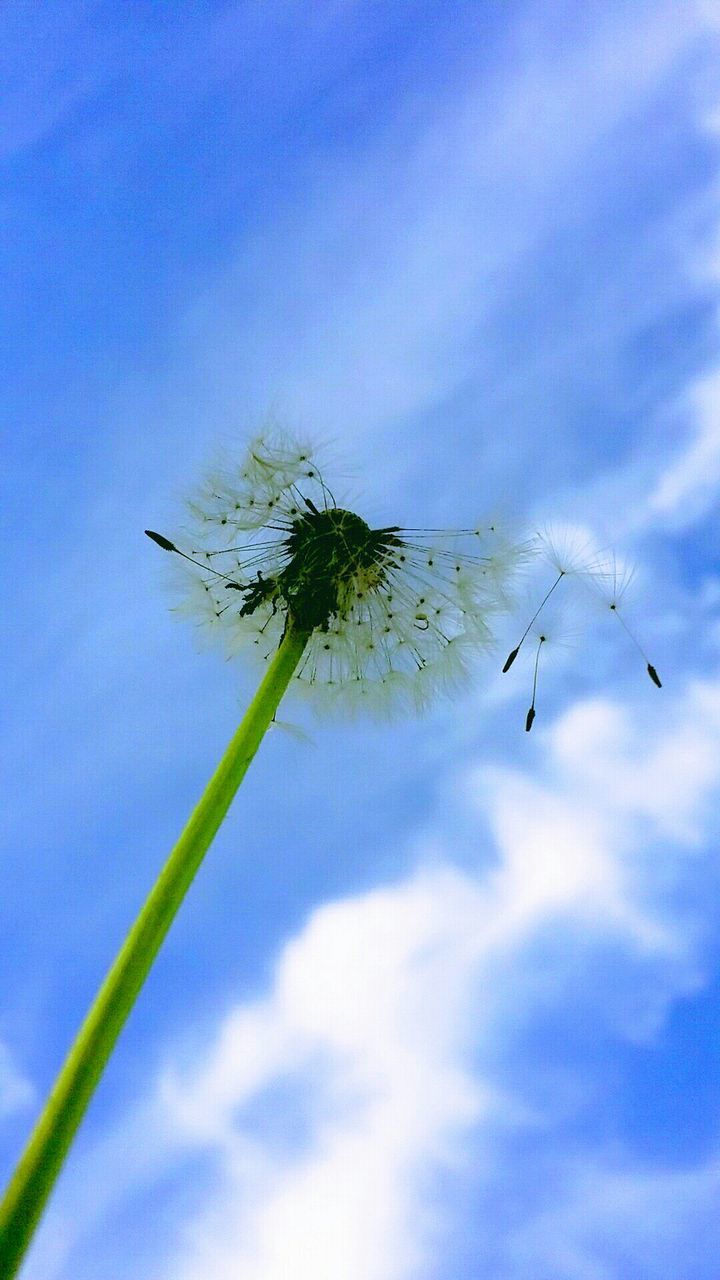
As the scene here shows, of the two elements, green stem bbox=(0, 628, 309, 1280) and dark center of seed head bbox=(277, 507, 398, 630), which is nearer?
green stem bbox=(0, 628, 309, 1280)

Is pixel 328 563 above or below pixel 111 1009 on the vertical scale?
above

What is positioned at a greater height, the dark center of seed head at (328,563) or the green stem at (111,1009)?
the dark center of seed head at (328,563)

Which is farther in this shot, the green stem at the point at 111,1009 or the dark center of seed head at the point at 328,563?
the dark center of seed head at the point at 328,563

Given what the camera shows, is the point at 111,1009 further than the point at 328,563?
No

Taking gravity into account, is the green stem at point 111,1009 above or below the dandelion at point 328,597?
below

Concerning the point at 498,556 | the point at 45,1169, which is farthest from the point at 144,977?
the point at 498,556

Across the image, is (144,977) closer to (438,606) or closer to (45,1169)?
(45,1169)

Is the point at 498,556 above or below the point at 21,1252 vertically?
above

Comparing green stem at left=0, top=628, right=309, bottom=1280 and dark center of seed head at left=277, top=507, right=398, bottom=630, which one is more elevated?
dark center of seed head at left=277, top=507, right=398, bottom=630
